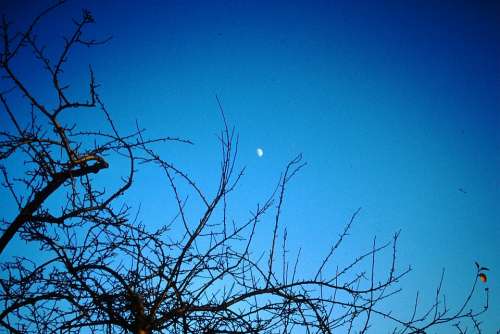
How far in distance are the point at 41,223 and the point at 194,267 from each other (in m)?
1.46

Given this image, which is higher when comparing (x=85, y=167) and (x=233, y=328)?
(x=85, y=167)

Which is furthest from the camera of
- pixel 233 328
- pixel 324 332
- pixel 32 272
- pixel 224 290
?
pixel 32 272

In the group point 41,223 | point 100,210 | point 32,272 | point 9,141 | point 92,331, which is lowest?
point 92,331

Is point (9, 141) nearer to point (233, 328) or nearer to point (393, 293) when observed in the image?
point (233, 328)

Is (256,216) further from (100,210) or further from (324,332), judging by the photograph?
(100,210)

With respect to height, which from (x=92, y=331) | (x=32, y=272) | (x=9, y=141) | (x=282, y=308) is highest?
(x=9, y=141)

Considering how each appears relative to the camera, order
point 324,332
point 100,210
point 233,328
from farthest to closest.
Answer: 1. point 100,210
2. point 233,328
3. point 324,332

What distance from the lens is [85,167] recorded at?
9.77ft

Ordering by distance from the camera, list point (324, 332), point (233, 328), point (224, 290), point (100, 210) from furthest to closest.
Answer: point (100, 210)
point (224, 290)
point (233, 328)
point (324, 332)

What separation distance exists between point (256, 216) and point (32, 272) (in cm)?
182

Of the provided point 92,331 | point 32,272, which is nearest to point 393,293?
point 92,331

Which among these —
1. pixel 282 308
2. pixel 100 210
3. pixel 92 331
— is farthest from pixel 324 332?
pixel 100 210

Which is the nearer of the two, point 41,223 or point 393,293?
point 393,293

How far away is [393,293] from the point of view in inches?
86.6
